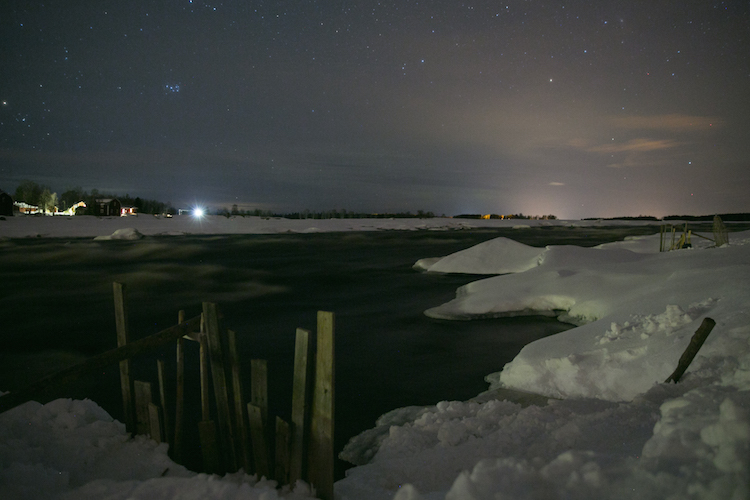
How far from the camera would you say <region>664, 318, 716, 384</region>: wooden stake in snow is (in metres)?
3.86

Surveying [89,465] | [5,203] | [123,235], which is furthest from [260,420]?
[5,203]

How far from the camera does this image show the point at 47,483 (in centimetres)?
310

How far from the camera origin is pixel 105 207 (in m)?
74.4

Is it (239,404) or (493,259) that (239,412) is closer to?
(239,404)

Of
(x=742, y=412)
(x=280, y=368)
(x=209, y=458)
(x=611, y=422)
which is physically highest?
(x=742, y=412)

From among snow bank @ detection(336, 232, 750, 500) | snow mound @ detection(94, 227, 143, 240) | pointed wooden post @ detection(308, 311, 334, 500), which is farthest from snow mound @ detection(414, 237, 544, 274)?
snow mound @ detection(94, 227, 143, 240)

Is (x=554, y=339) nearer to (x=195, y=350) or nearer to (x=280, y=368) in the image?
(x=280, y=368)

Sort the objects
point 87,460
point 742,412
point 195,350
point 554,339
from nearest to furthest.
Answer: point 742,412, point 87,460, point 554,339, point 195,350

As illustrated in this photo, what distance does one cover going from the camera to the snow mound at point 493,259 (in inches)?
755

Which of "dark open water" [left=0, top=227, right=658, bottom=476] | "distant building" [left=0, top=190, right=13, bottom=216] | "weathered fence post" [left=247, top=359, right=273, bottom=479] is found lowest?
"dark open water" [left=0, top=227, right=658, bottom=476]

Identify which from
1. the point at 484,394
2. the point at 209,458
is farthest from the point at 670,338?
the point at 209,458

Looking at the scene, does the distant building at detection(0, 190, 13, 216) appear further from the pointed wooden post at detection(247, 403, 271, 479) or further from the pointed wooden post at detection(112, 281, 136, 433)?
the pointed wooden post at detection(247, 403, 271, 479)

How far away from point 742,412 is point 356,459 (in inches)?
134

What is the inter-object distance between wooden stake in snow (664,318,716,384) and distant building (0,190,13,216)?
256 feet
